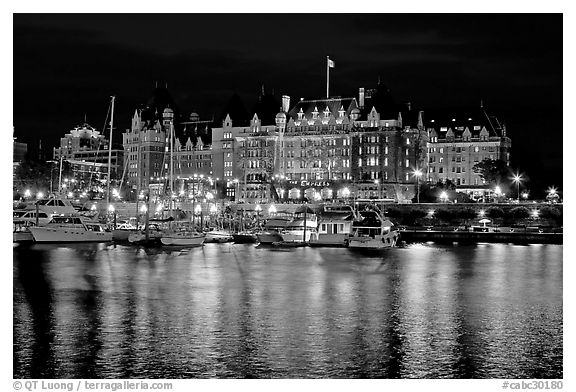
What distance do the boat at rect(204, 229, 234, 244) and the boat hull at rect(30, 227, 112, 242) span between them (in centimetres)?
615

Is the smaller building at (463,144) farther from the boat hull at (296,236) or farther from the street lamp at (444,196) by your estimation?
the boat hull at (296,236)

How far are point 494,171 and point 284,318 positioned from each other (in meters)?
63.1

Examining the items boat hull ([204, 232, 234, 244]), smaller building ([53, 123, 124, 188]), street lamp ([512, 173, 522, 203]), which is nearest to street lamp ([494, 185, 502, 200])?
street lamp ([512, 173, 522, 203])

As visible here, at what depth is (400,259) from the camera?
4053cm

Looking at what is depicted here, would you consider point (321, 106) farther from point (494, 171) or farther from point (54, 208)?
point (54, 208)

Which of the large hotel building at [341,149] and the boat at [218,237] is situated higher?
the large hotel building at [341,149]

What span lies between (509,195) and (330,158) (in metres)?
20.4

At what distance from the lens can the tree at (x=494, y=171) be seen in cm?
8119

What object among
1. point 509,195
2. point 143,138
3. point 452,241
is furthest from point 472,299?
point 143,138

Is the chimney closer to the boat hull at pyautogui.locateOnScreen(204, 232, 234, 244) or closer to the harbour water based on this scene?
the boat hull at pyautogui.locateOnScreen(204, 232, 234, 244)

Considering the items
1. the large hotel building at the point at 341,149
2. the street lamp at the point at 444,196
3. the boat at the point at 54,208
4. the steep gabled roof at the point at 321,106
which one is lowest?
the boat at the point at 54,208

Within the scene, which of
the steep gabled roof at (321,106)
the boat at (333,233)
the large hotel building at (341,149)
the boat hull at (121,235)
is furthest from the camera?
the steep gabled roof at (321,106)

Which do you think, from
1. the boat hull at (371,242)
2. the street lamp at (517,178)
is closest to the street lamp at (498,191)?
the street lamp at (517,178)

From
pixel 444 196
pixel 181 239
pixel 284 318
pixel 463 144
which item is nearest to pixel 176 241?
pixel 181 239
